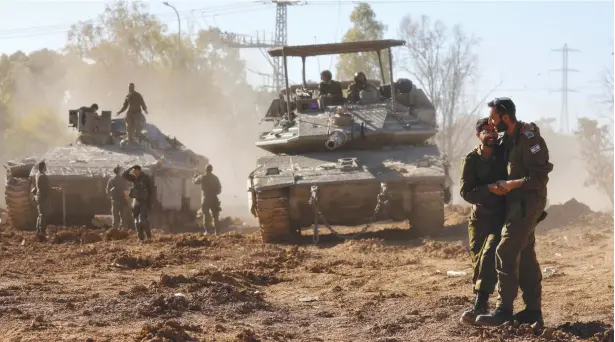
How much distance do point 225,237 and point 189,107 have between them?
41121 millimetres

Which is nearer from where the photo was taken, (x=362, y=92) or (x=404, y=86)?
(x=362, y=92)

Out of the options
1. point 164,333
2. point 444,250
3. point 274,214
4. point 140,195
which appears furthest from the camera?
point 140,195

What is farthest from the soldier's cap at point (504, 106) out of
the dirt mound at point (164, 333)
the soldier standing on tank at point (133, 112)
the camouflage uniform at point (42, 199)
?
the soldier standing on tank at point (133, 112)

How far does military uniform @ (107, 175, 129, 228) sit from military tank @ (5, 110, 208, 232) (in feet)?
1.72

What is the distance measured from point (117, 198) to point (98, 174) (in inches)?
29.3

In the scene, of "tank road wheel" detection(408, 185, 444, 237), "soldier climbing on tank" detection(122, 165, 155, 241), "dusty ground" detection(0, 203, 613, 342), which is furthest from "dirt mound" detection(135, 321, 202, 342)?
"soldier climbing on tank" detection(122, 165, 155, 241)

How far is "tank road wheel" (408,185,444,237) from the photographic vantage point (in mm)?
15094

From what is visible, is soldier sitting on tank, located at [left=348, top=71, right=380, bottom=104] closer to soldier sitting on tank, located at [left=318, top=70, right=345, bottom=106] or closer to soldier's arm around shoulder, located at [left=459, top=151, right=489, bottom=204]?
soldier sitting on tank, located at [left=318, top=70, right=345, bottom=106]

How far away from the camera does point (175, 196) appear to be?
21.2 metres

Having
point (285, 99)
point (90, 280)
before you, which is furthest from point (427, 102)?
point (90, 280)

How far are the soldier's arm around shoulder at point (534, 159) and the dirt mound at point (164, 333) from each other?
252 cm

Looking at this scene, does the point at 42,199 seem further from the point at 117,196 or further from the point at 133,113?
the point at 133,113

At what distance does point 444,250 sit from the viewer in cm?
1348

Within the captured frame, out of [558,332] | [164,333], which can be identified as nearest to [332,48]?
[558,332]
